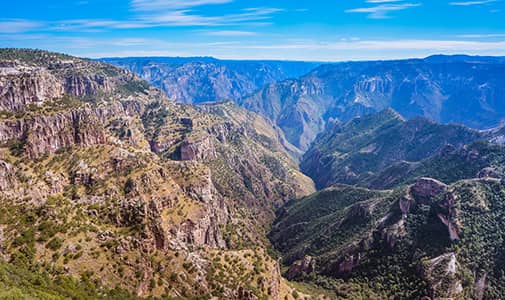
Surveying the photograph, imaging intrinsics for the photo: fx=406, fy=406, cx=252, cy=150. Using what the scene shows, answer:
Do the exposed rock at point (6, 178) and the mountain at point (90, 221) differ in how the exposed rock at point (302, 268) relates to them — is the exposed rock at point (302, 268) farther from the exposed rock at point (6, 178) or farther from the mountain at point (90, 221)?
the exposed rock at point (6, 178)

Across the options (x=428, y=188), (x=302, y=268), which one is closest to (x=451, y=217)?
(x=428, y=188)

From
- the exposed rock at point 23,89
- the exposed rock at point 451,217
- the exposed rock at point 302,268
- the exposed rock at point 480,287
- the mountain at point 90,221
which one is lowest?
the exposed rock at point 302,268

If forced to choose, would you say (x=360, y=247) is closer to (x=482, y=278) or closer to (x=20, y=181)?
(x=482, y=278)

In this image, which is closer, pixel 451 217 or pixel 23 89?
pixel 451 217

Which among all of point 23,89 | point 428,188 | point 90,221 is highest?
point 23,89

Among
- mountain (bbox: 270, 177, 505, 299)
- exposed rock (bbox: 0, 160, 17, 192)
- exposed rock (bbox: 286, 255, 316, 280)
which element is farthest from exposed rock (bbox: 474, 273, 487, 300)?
exposed rock (bbox: 0, 160, 17, 192)

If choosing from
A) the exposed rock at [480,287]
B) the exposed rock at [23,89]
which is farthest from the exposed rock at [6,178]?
the exposed rock at [480,287]

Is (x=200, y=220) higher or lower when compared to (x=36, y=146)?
lower

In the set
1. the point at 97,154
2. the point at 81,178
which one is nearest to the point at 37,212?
the point at 81,178

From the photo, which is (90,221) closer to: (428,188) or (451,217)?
(451,217)

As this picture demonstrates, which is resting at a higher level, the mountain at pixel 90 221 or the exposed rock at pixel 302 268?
the mountain at pixel 90 221

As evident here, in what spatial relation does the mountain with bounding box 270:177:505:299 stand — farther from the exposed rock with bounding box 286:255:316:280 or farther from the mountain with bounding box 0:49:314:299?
the mountain with bounding box 0:49:314:299
